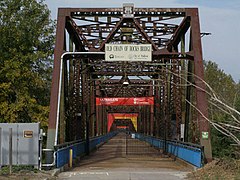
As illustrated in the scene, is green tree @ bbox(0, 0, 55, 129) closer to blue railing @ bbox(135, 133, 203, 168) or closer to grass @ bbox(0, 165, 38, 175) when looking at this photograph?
blue railing @ bbox(135, 133, 203, 168)

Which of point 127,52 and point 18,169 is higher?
point 127,52

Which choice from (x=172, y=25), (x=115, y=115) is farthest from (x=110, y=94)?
(x=172, y=25)

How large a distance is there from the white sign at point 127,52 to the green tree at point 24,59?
7.64m

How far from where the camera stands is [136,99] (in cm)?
4916

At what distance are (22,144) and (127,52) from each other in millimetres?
7757

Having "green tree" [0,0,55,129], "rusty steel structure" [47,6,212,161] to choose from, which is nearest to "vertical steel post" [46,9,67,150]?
"rusty steel structure" [47,6,212,161]

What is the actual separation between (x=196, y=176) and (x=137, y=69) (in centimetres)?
2590

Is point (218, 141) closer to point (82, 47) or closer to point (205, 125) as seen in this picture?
point (205, 125)


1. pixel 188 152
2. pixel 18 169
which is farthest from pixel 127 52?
pixel 18 169

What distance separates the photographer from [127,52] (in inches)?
991

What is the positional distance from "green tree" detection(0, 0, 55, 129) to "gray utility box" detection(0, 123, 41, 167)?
11.0 meters

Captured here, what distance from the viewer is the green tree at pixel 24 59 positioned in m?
31.0

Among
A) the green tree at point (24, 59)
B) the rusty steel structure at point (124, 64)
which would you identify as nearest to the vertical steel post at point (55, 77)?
the rusty steel structure at point (124, 64)

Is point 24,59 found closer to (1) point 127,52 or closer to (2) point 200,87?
(1) point 127,52
